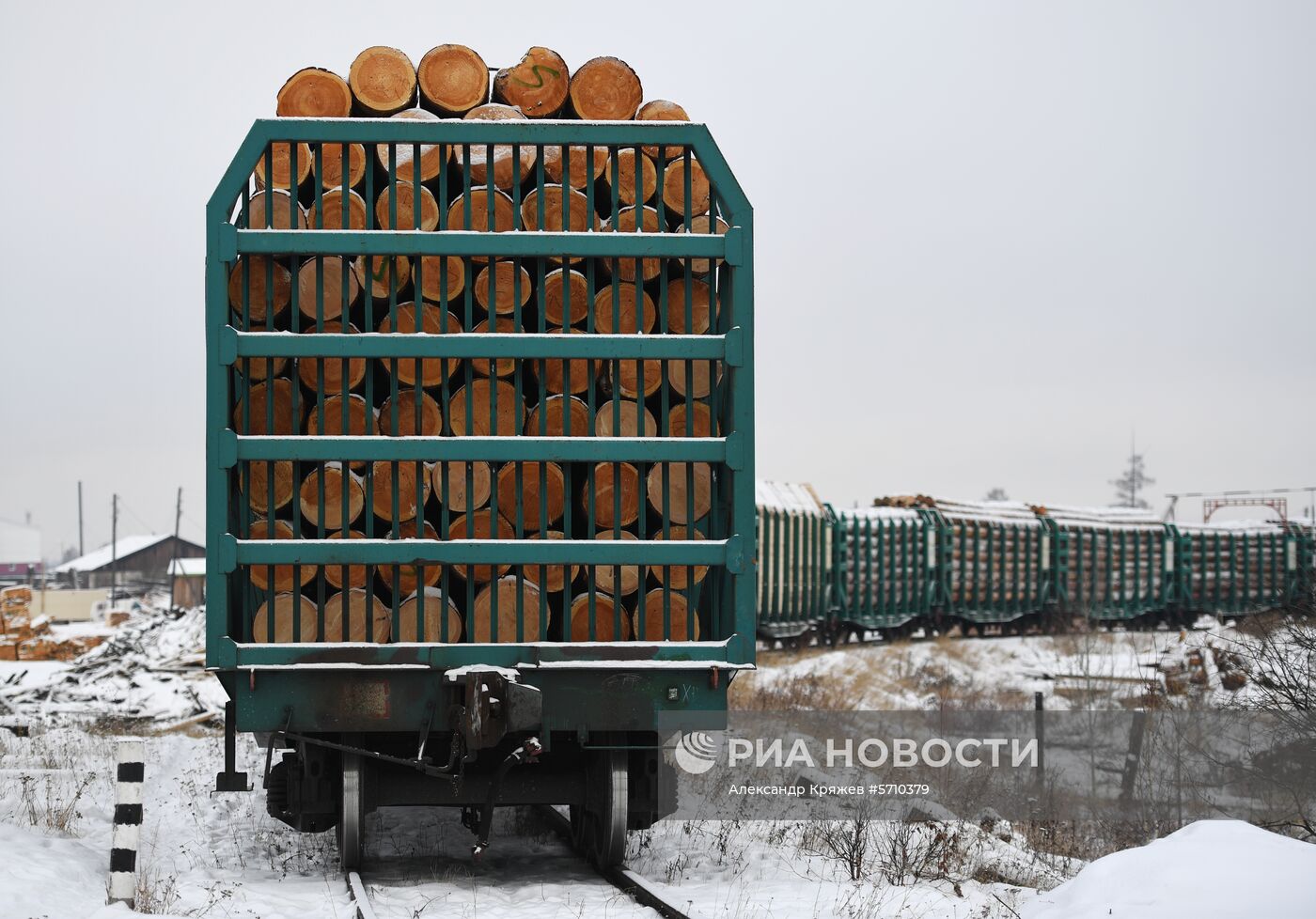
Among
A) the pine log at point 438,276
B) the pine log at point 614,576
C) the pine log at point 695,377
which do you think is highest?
the pine log at point 438,276

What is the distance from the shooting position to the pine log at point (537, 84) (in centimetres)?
703

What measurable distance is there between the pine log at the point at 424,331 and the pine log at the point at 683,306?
109 centimetres

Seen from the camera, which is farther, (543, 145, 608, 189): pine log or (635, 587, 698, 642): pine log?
(543, 145, 608, 189): pine log

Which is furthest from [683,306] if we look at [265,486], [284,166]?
[265,486]

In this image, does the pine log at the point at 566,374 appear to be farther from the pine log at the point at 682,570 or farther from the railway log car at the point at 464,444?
the pine log at the point at 682,570

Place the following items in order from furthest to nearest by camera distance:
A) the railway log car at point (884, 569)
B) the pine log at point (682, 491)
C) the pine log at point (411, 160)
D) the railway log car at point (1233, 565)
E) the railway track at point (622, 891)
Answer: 1. the railway log car at point (1233, 565)
2. the railway log car at point (884, 569)
3. the pine log at point (411, 160)
4. the pine log at point (682, 491)
5. the railway track at point (622, 891)

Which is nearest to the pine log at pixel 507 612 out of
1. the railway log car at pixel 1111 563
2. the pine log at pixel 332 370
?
the pine log at pixel 332 370

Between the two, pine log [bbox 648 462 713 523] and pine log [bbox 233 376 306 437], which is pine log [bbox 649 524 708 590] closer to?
pine log [bbox 648 462 713 523]

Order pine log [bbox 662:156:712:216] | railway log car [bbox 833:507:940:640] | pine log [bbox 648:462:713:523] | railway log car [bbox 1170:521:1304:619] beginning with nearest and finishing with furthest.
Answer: pine log [bbox 648:462:713:523] < pine log [bbox 662:156:712:216] < railway log car [bbox 833:507:940:640] < railway log car [bbox 1170:521:1304:619]

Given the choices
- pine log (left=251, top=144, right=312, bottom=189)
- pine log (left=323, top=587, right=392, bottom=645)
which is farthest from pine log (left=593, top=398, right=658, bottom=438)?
pine log (left=251, top=144, right=312, bottom=189)

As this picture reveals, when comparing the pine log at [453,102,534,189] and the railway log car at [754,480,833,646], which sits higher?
the pine log at [453,102,534,189]

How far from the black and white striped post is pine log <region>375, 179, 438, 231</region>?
2.80 meters

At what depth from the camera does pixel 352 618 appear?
6.53m

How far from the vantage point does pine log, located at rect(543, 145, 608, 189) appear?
267 inches
